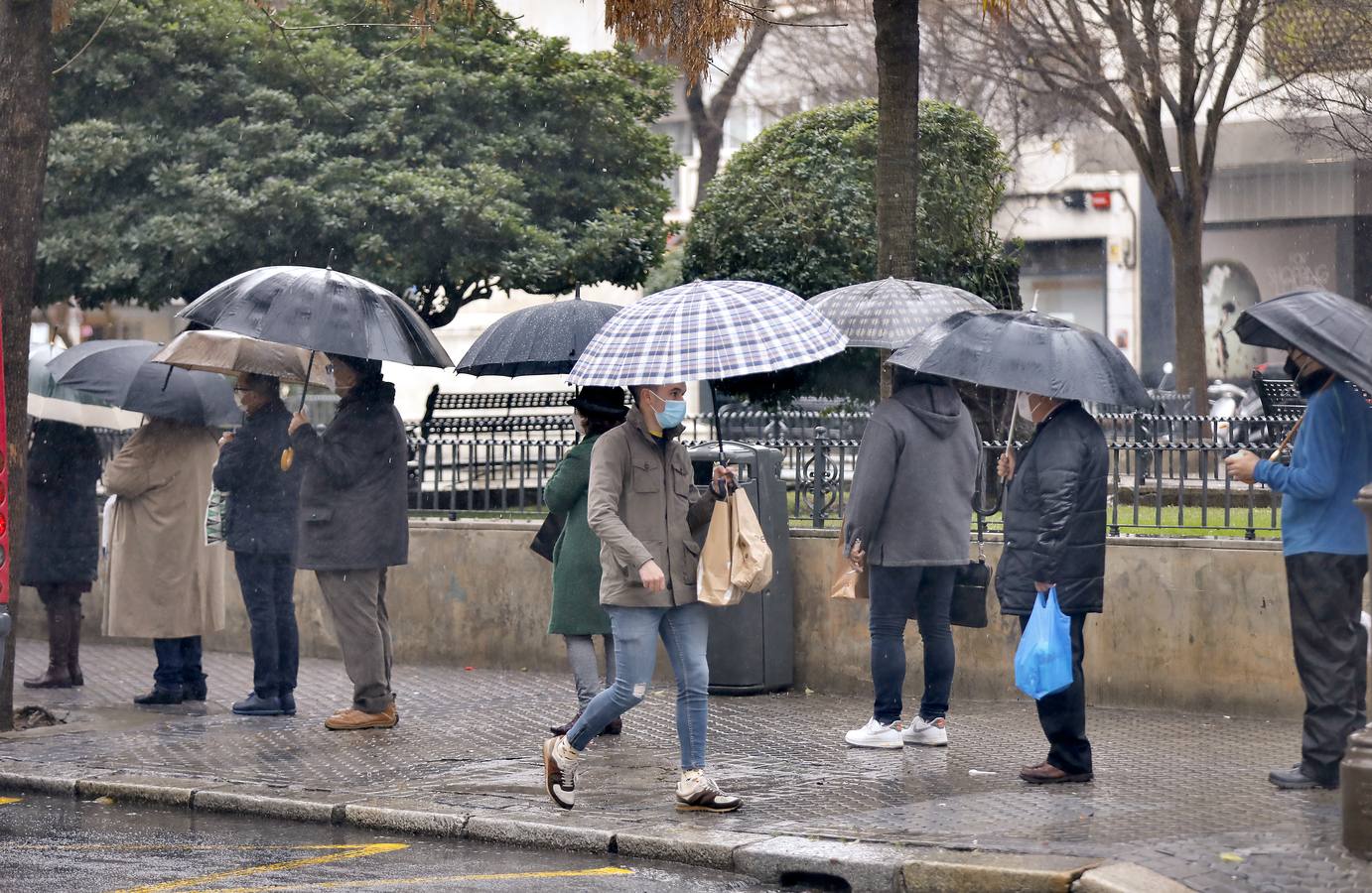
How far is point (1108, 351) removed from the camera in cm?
738

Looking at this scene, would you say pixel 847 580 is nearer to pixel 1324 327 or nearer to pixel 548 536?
pixel 548 536

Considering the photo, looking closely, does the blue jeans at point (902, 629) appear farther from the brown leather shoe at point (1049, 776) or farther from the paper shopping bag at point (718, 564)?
the paper shopping bag at point (718, 564)

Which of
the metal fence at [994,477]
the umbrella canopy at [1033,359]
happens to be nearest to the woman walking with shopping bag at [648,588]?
the umbrella canopy at [1033,359]

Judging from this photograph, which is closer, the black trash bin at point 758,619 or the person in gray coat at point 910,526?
the person in gray coat at point 910,526

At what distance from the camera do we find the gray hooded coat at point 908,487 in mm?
8133

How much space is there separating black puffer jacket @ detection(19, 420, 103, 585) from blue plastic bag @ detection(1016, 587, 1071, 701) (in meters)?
6.30

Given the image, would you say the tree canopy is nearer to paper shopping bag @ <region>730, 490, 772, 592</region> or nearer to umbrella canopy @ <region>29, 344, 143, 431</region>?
umbrella canopy @ <region>29, 344, 143, 431</region>

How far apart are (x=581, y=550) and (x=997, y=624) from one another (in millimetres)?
2636

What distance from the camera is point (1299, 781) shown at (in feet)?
23.4

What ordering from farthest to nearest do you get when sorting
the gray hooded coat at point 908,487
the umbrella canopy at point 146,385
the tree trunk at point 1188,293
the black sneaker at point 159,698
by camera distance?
the tree trunk at point 1188,293, the black sneaker at point 159,698, the umbrella canopy at point 146,385, the gray hooded coat at point 908,487

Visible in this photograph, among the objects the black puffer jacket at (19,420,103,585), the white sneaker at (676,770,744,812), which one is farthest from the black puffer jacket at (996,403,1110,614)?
the black puffer jacket at (19,420,103,585)

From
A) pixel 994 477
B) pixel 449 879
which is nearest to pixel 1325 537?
pixel 994 477

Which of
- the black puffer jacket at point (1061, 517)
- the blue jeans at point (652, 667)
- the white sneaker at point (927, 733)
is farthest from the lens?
the white sneaker at point (927, 733)

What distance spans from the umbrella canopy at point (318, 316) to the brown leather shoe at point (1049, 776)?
3.47 metres
